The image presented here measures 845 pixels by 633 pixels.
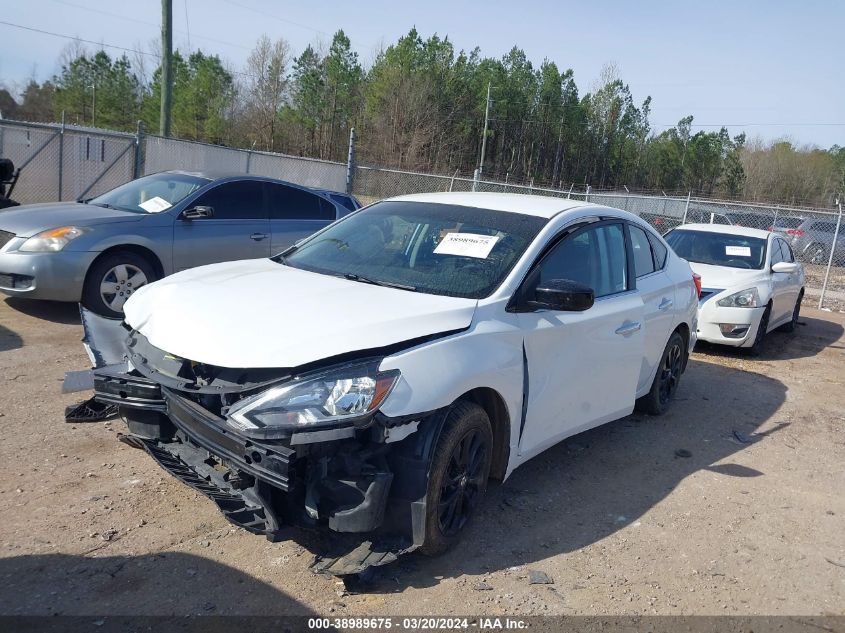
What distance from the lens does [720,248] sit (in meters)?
9.71

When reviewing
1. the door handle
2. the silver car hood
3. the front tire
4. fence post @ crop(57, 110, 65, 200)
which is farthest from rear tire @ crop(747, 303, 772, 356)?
fence post @ crop(57, 110, 65, 200)

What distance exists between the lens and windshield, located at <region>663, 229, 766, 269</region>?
945 centimetres

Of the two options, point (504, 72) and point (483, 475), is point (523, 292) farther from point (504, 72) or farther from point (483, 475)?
point (504, 72)

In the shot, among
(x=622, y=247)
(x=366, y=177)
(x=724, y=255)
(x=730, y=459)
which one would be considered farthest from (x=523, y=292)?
(x=366, y=177)

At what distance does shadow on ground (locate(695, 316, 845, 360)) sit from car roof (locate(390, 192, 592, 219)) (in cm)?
525

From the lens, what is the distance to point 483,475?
3611 millimetres

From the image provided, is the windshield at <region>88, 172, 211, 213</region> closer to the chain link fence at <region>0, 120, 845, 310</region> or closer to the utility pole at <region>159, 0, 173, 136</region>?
the chain link fence at <region>0, 120, 845, 310</region>

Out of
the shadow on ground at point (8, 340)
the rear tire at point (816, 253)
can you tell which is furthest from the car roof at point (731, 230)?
the rear tire at point (816, 253)

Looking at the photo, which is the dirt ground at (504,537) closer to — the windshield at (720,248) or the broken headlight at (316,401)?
the broken headlight at (316,401)

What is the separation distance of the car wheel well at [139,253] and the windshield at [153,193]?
50 cm

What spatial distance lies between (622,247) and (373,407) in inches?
112

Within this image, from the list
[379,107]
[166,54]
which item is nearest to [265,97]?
[379,107]

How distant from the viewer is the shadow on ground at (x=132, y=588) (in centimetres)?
281

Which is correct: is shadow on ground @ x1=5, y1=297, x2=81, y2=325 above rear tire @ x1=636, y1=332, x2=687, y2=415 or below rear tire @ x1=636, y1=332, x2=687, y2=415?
below
